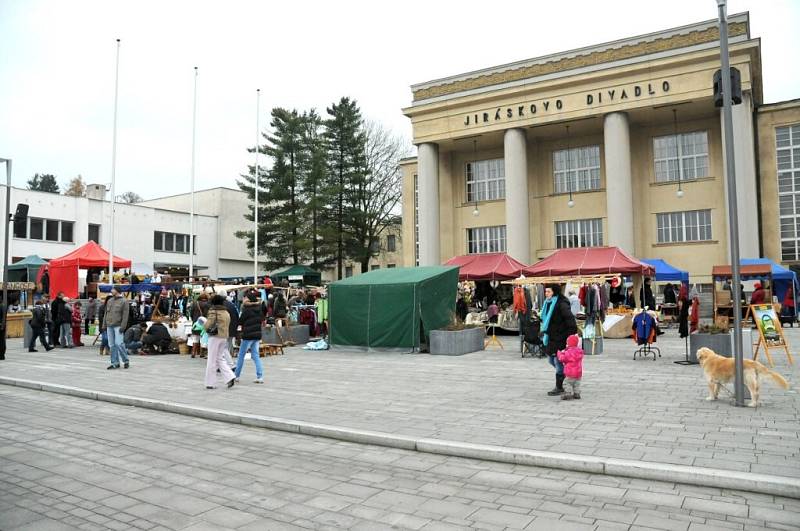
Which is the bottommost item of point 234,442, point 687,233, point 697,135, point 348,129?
point 234,442

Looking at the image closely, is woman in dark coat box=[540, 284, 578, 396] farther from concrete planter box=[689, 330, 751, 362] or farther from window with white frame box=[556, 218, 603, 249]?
window with white frame box=[556, 218, 603, 249]

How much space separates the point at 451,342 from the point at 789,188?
90.1ft

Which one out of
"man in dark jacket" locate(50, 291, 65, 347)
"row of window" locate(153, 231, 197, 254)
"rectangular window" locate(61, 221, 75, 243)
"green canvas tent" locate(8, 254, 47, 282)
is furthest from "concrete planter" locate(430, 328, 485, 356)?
"row of window" locate(153, 231, 197, 254)

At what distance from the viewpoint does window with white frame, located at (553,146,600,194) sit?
3825 centimetres

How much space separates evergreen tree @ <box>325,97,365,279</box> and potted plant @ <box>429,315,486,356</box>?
31466 millimetres

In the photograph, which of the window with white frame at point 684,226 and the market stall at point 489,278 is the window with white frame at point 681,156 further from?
the market stall at point 489,278

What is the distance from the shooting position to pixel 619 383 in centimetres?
1111

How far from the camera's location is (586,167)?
38.6m

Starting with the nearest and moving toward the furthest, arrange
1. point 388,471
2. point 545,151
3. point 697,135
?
point 388,471 → point 697,135 → point 545,151

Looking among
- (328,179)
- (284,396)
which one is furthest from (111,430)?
(328,179)

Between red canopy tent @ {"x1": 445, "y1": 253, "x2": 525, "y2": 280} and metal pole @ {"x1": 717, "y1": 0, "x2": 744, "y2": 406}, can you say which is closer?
metal pole @ {"x1": 717, "y1": 0, "x2": 744, "y2": 406}

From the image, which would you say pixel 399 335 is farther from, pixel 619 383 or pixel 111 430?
pixel 111 430

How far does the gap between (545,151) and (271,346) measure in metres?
28.0

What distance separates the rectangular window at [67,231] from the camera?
45.3 m
